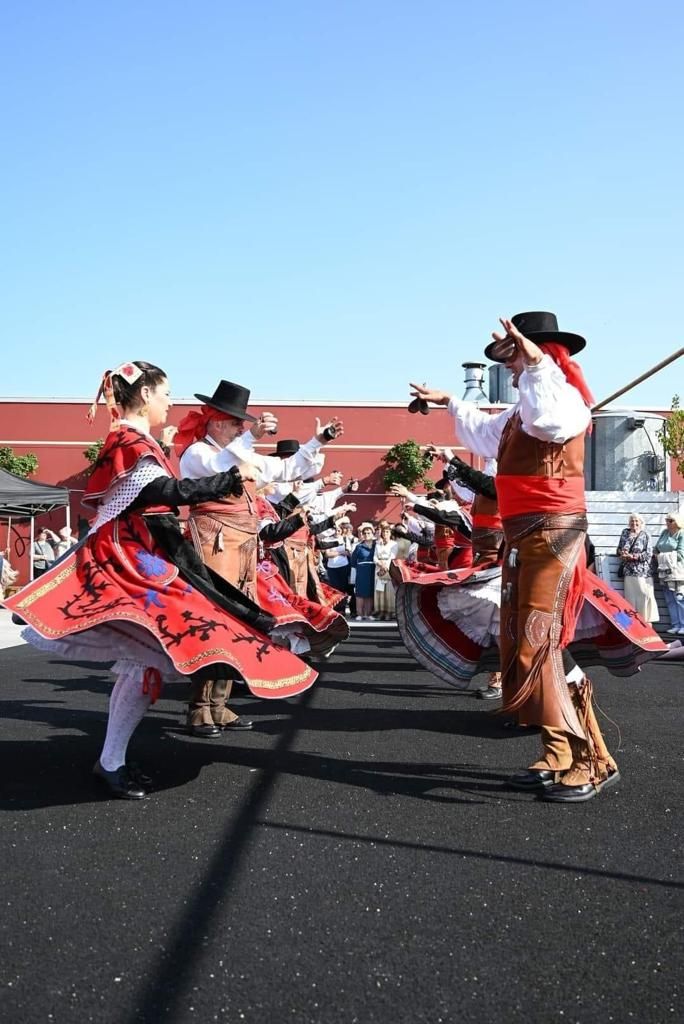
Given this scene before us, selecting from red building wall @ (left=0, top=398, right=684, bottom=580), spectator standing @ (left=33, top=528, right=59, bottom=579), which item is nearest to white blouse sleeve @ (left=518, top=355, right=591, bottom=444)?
spectator standing @ (left=33, top=528, right=59, bottom=579)

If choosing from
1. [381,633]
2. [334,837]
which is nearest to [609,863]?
[334,837]

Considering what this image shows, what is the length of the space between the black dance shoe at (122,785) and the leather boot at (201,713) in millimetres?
1328

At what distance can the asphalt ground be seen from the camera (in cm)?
216

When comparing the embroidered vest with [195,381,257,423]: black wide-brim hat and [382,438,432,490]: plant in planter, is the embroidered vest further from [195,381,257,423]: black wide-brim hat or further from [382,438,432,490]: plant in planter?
[382,438,432,490]: plant in planter

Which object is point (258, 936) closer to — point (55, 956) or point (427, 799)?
point (55, 956)

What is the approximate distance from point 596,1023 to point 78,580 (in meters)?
2.42

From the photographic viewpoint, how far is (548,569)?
3896mm

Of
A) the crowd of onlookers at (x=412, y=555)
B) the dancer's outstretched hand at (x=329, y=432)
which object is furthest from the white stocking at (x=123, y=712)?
the crowd of onlookers at (x=412, y=555)

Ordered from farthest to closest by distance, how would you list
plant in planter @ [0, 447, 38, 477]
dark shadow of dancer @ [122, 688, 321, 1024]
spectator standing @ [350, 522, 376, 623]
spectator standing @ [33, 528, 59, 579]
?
plant in planter @ [0, 447, 38, 477], spectator standing @ [33, 528, 59, 579], spectator standing @ [350, 522, 376, 623], dark shadow of dancer @ [122, 688, 321, 1024]

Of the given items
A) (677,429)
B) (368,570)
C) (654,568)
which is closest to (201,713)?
(654,568)

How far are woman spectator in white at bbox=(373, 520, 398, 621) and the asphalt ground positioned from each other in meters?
10.2

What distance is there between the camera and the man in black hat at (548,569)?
3.80m

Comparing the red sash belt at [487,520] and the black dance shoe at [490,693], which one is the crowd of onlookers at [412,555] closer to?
the red sash belt at [487,520]

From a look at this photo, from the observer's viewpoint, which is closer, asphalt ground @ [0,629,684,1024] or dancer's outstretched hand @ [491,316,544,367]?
asphalt ground @ [0,629,684,1024]
